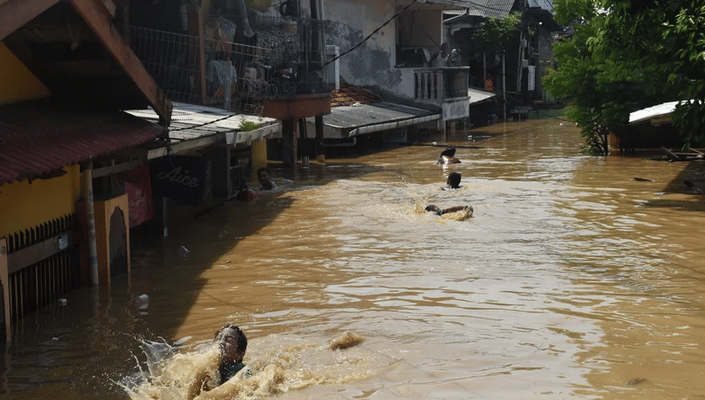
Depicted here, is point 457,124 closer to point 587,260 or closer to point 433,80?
point 433,80

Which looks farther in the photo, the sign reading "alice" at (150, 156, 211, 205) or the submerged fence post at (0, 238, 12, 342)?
the sign reading "alice" at (150, 156, 211, 205)

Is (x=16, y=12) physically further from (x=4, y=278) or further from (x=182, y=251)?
(x=182, y=251)

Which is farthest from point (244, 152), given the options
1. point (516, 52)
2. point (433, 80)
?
point (516, 52)

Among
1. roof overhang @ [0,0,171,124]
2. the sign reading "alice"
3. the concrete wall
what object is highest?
the concrete wall

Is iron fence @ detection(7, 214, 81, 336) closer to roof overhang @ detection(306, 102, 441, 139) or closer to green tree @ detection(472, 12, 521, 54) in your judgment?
roof overhang @ detection(306, 102, 441, 139)

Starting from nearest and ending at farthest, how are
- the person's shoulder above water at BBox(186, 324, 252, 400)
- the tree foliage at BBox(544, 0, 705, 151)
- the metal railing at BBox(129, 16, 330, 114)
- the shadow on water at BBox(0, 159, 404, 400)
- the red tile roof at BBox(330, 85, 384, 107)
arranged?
the person's shoulder above water at BBox(186, 324, 252, 400), the shadow on water at BBox(0, 159, 404, 400), the tree foliage at BBox(544, 0, 705, 151), the metal railing at BBox(129, 16, 330, 114), the red tile roof at BBox(330, 85, 384, 107)

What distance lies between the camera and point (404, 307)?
10773 mm

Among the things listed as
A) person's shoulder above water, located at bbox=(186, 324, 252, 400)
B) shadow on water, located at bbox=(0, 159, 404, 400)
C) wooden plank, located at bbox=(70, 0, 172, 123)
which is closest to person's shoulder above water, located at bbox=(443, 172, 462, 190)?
shadow on water, located at bbox=(0, 159, 404, 400)

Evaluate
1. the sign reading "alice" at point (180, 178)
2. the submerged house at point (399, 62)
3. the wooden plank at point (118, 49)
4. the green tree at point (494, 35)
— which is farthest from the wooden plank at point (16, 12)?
the green tree at point (494, 35)

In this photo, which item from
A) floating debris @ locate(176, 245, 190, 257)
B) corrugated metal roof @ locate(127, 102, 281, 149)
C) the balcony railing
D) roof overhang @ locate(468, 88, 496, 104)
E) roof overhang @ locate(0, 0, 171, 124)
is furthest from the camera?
roof overhang @ locate(468, 88, 496, 104)

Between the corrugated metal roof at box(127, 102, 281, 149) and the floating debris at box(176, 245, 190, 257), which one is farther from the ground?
the corrugated metal roof at box(127, 102, 281, 149)

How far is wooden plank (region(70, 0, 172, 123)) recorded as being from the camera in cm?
1062

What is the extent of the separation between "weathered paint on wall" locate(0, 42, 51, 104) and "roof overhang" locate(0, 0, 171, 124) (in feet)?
→ 0.30

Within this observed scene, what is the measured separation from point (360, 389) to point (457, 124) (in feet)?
122
